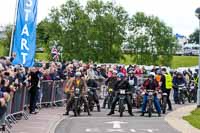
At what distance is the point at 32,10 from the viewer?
22.8 metres

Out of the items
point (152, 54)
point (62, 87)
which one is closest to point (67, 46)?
point (152, 54)

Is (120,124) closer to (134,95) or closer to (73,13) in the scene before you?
(134,95)

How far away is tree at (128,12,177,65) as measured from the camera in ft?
Answer: 266

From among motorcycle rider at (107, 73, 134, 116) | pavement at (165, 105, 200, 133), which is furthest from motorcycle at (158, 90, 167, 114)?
motorcycle rider at (107, 73, 134, 116)

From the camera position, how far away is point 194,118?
25.1 m

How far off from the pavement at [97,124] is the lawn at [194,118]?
30 cm

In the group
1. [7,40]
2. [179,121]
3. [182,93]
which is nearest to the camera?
[179,121]

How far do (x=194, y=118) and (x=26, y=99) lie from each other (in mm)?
6749

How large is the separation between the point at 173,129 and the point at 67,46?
54.7 m

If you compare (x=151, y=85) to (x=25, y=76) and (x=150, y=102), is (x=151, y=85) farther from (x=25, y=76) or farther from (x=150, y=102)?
(x=25, y=76)

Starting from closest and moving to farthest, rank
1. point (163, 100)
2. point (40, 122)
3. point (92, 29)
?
point (40, 122)
point (163, 100)
point (92, 29)

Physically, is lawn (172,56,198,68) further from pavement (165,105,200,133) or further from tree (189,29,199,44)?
pavement (165,105,200,133)

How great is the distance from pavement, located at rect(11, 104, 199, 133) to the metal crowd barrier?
346mm

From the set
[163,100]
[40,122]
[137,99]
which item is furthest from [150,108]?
[40,122]
